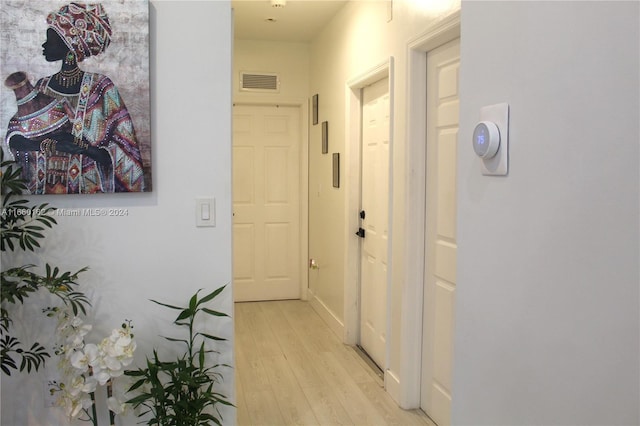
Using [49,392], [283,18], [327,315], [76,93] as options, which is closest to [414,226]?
[76,93]

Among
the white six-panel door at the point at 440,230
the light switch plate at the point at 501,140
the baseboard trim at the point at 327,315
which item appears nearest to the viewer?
the light switch plate at the point at 501,140

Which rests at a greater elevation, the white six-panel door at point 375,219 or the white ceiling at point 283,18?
the white ceiling at point 283,18

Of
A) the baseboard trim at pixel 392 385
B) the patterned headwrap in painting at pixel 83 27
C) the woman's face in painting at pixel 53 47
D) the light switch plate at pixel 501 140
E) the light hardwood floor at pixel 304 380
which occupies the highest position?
the patterned headwrap in painting at pixel 83 27

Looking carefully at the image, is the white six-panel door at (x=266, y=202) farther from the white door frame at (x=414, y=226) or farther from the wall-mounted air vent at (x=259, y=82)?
the white door frame at (x=414, y=226)

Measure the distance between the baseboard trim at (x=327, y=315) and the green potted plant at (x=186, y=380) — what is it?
2.13 meters

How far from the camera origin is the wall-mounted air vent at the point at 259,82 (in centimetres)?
509

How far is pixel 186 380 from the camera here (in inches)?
73.5

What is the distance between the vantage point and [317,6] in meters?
4.06

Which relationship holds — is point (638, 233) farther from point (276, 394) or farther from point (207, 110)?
point (276, 394)

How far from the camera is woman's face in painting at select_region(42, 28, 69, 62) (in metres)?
1.88

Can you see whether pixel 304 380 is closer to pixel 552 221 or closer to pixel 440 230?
pixel 440 230

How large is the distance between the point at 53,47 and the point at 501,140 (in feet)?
5.30

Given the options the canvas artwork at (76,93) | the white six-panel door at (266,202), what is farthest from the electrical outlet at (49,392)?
the white six-panel door at (266,202)

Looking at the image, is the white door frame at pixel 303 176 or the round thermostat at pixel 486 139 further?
the white door frame at pixel 303 176
